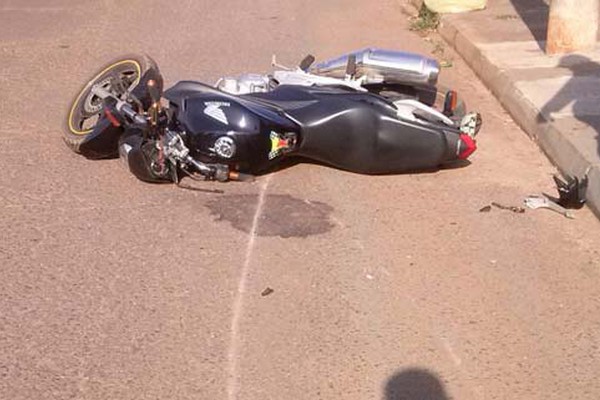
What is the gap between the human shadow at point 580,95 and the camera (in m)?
7.88

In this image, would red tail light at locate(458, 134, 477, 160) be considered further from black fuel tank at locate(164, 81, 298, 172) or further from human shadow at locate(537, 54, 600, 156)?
black fuel tank at locate(164, 81, 298, 172)

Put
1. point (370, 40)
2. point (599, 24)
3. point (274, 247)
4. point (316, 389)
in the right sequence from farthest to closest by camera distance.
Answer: point (370, 40)
point (599, 24)
point (274, 247)
point (316, 389)

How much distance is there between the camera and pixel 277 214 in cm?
646

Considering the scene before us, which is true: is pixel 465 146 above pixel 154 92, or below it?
below

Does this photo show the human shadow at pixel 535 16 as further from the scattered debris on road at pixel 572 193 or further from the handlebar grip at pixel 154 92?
the handlebar grip at pixel 154 92

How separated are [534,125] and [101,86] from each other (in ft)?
10.4

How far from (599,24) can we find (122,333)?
7.28 meters

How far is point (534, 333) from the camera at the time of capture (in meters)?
5.02

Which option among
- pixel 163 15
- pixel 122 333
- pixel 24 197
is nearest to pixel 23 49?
pixel 163 15

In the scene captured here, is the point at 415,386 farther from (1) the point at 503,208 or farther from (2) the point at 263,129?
(2) the point at 263,129

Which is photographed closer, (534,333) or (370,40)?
(534,333)

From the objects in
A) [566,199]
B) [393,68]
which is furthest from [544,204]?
[393,68]

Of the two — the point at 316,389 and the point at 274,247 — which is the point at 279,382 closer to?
the point at 316,389

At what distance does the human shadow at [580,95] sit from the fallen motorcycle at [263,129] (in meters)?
0.85
